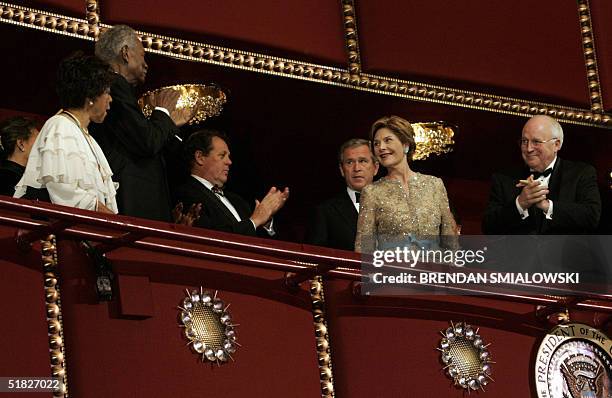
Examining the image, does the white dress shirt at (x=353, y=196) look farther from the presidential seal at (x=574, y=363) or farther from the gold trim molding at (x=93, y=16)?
the gold trim molding at (x=93, y=16)

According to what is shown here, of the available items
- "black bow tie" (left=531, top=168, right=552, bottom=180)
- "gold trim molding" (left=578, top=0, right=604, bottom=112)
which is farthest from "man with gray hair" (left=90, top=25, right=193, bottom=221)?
"gold trim molding" (left=578, top=0, right=604, bottom=112)

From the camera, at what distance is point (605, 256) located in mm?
5551

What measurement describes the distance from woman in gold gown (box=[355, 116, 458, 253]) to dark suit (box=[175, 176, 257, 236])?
1.56ft

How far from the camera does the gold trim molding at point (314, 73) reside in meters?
5.47

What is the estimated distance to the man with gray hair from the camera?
494 cm

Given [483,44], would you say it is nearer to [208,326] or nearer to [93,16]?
[93,16]

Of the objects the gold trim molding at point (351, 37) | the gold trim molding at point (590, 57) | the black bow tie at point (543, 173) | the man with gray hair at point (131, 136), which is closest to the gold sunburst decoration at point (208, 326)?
the man with gray hair at point (131, 136)

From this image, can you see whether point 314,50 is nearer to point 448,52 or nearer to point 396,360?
point 448,52

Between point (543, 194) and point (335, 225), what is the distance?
3.05 ft

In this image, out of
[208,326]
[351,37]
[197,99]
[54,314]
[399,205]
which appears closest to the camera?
[54,314]

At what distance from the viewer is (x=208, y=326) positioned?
446cm

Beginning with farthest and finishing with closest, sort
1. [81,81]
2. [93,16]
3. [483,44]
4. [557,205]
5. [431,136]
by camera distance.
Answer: [431,136], [483,44], [93,16], [557,205], [81,81]

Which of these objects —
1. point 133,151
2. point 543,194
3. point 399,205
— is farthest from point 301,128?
point 133,151

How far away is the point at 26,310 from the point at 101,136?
1047 millimetres
